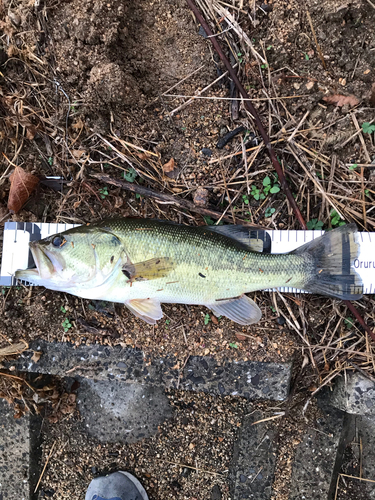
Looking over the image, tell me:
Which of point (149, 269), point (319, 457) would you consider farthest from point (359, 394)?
point (149, 269)

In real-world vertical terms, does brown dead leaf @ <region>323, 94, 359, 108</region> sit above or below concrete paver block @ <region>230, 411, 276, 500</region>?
above

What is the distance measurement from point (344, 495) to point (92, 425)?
2877 mm

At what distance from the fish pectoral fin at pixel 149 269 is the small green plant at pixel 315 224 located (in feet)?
4.72

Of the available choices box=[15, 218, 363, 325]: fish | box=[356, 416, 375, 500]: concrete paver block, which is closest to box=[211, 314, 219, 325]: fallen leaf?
box=[15, 218, 363, 325]: fish

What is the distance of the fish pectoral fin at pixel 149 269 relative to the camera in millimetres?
2664

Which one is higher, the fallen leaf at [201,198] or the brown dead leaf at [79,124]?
the brown dead leaf at [79,124]

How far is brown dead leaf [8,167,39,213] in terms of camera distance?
120 inches

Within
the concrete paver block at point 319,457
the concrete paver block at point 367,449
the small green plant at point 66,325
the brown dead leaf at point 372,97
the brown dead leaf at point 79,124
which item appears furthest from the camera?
the concrete paver block at point 367,449

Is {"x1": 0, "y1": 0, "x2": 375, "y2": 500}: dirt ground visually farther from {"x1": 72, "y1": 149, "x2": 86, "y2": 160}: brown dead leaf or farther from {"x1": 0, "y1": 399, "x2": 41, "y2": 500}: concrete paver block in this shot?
{"x1": 0, "y1": 399, "x2": 41, "y2": 500}: concrete paver block

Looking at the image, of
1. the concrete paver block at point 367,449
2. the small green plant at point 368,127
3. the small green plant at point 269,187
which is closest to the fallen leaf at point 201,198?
the small green plant at point 269,187

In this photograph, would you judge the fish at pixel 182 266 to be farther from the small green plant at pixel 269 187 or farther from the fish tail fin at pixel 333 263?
the small green plant at pixel 269 187

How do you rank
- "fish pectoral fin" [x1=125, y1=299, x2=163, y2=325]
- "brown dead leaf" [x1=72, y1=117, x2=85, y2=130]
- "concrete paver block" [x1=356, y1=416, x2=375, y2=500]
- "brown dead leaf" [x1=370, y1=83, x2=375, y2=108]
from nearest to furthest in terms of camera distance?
"fish pectoral fin" [x1=125, y1=299, x2=163, y2=325], "brown dead leaf" [x1=370, y1=83, x2=375, y2=108], "brown dead leaf" [x1=72, y1=117, x2=85, y2=130], "concrete paver block" [x1=356, y1=416, x2=375, y2=500]

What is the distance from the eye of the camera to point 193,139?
10.1 feet

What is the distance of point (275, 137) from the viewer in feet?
9.89
